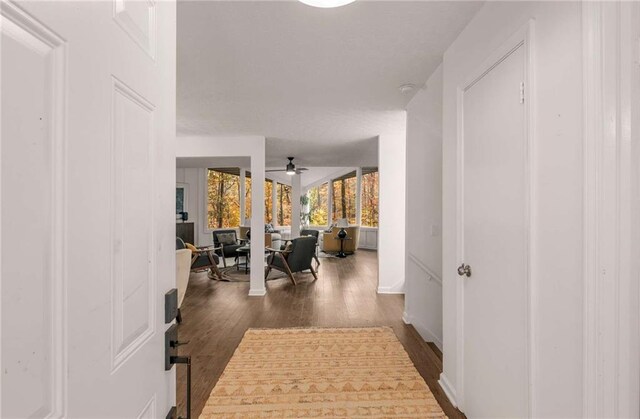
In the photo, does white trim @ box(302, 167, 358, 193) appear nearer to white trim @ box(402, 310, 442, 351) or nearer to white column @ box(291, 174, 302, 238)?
white column @ box(291, 174, 302, 238)

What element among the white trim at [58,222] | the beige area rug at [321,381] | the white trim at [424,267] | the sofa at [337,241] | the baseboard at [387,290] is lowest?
the beige area rug at [321,381]

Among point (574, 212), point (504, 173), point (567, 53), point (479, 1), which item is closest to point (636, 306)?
point (574, 212)

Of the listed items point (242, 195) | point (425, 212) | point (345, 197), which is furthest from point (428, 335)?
point (345, 197)

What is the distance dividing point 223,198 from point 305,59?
23.7 feet

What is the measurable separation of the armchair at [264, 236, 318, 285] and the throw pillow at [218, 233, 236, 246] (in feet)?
4.91

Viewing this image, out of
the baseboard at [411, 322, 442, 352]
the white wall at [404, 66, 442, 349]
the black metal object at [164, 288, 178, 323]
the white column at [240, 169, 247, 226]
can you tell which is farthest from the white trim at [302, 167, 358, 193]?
the black metal object at [164, 288, 178, 323]

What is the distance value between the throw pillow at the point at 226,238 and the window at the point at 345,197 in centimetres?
427

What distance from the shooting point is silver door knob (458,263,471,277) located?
1.84m

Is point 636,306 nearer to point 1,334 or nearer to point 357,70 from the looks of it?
point 1,334

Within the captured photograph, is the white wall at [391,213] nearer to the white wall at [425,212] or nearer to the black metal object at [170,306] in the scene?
the white wall at [425,212]

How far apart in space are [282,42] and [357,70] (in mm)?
678

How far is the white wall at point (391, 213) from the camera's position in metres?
4.55

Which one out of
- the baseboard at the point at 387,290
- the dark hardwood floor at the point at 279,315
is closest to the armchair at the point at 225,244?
the dark hardwood floor at the point at 279,315

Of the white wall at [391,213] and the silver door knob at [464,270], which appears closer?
the silver door knob at [464,270]
